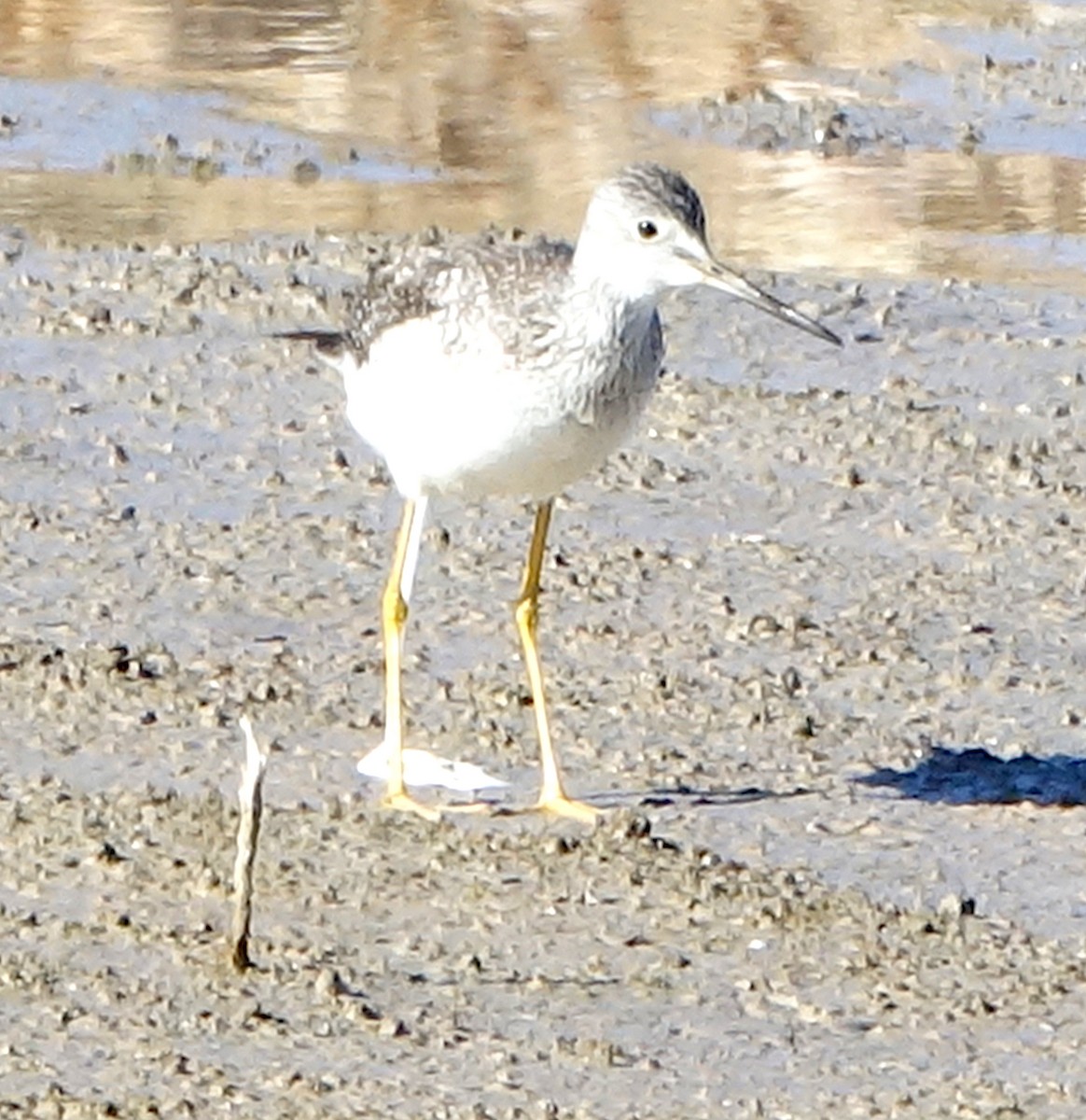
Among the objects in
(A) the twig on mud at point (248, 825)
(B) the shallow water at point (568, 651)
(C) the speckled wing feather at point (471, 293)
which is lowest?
(B) the shallow water at point (568, 651)

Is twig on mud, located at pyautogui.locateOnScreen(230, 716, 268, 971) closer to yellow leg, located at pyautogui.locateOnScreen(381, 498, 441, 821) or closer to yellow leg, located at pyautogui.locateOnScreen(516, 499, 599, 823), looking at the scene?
yellow leg, located at pyautogui.locateOnScreen(381, 498, 441, 821)

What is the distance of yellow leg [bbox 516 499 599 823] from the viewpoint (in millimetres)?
7316

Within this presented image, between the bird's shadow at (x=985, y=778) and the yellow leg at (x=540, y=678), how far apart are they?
730 mm

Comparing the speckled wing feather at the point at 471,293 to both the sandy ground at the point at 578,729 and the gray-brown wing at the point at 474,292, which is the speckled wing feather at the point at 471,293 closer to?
the gray-brown wing at the point at 474,292

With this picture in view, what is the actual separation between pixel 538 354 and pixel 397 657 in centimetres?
96

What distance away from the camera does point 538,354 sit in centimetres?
705

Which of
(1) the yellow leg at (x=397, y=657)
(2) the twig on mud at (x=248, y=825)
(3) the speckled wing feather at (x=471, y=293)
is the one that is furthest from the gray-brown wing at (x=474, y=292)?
(2) the twig on mud at (x=248, y=825)

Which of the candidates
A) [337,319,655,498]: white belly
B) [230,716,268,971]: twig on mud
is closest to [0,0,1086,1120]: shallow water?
[230,716,268,971]: twig on mud

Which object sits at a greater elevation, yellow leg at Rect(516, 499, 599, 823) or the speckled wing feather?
the speckled wing feather

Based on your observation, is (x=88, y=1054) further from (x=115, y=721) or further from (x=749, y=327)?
(x=749, y=327)

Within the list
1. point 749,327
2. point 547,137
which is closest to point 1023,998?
point 749,327

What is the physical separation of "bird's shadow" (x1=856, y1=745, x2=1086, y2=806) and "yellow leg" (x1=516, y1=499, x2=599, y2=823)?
730 mm

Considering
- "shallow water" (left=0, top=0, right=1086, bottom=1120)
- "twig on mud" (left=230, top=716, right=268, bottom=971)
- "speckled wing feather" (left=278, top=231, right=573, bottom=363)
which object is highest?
"speckled wing feather" (left=278, top=231, right=573, bottom=363)

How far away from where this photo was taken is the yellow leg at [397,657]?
733 cm
